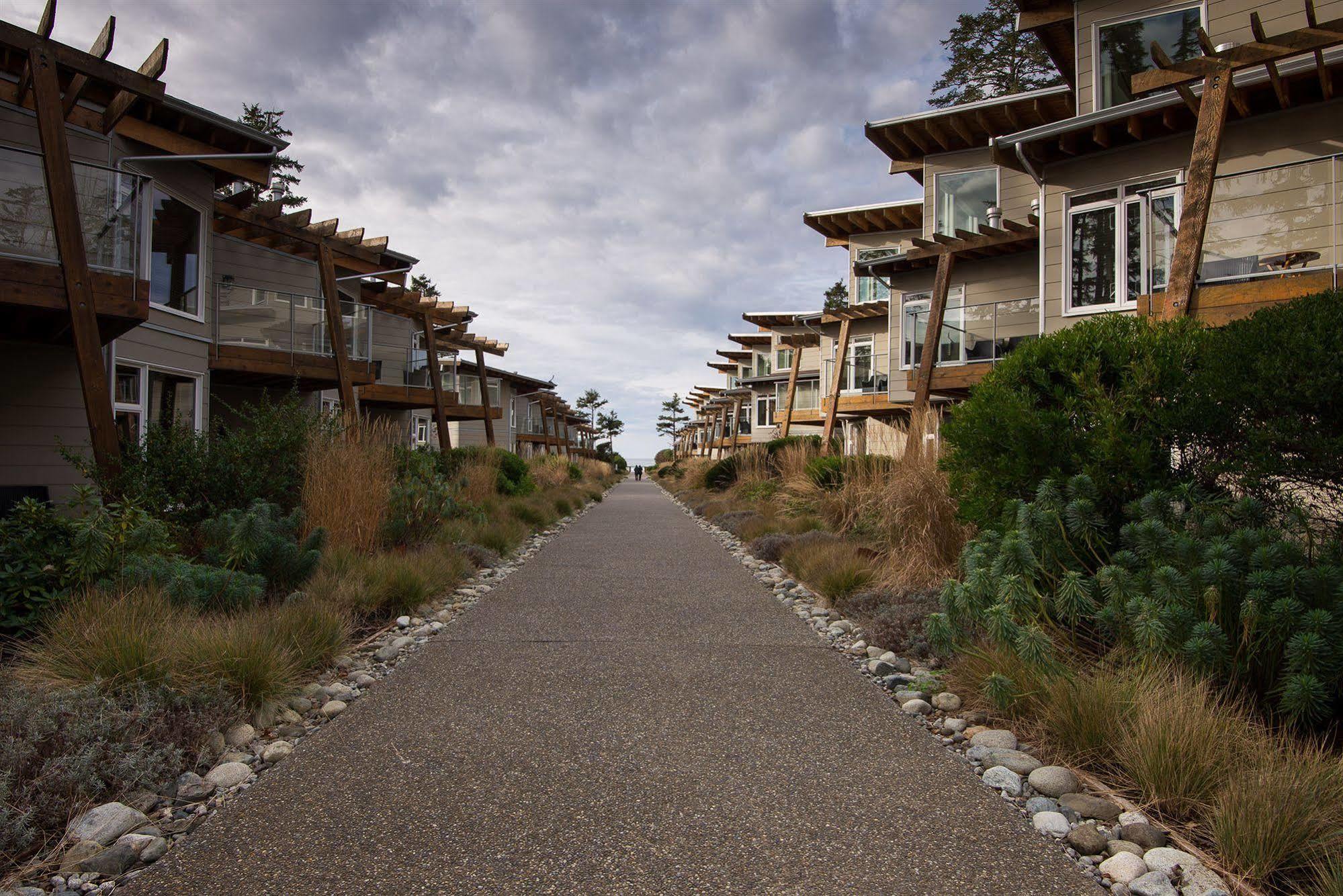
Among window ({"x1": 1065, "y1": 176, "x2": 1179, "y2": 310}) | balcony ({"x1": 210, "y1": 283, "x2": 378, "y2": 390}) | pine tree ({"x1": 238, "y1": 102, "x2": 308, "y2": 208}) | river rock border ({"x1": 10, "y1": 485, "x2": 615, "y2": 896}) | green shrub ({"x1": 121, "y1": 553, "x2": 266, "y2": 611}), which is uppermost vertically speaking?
pine tree ({"x1": 238, "y1": 102, "x2": 308, "y2": 208})

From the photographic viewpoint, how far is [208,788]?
11.0 feet

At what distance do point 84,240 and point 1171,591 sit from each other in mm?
9983

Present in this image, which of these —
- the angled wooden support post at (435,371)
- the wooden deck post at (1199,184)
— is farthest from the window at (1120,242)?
the angled wooden support post at (435,371)

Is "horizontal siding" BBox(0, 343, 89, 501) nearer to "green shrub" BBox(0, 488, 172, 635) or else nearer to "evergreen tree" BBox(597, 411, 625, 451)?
"green shrub" BBox(0, 488, 172, 635)

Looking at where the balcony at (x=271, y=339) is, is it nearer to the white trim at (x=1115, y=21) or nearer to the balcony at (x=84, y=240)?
the balcony at (x=84, y=240)

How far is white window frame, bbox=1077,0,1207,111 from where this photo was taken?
12.8 metres

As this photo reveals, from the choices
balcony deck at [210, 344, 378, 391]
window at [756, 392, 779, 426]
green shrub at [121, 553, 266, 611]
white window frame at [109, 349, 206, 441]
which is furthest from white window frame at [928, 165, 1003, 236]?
window at [756, 392, 779, 426]

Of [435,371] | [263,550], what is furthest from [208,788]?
[435,371]

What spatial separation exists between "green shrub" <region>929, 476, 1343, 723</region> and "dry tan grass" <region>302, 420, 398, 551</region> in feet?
20.2

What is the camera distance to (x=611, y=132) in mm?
11141

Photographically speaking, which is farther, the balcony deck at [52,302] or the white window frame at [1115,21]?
the white window frame at [1115,21]

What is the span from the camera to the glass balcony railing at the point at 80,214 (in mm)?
8398

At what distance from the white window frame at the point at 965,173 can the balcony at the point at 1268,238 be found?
24.7ft

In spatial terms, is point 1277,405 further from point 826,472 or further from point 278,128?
point 278,128
